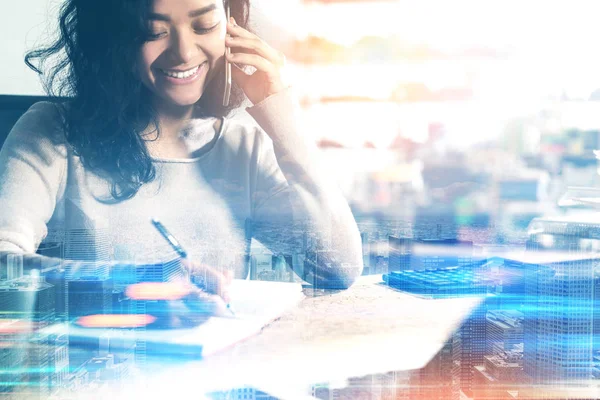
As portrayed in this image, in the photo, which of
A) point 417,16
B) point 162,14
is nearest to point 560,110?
point 417,16

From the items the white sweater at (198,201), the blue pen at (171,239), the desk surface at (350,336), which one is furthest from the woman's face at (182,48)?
the desk surface at (350,336)

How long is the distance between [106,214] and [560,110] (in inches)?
61.8

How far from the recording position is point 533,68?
1945 mm

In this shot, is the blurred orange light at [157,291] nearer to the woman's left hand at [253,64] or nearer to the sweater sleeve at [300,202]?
the sweater sleeve at [300,202]

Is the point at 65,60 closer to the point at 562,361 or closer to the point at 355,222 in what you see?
the point at 355,222

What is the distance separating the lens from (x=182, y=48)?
1.81 m

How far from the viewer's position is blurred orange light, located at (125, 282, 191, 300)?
1.85m

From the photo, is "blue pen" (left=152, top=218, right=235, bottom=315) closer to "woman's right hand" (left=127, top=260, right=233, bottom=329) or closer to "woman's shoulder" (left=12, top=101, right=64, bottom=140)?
"woman's right hand" (left=127, top=260, right=233, bottom=329)

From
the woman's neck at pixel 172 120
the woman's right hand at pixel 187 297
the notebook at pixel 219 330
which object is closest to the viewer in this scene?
the notebook at pixel 219 330

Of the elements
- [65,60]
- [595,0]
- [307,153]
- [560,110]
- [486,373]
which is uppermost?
[595,0]

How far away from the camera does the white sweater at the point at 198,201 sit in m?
1.82

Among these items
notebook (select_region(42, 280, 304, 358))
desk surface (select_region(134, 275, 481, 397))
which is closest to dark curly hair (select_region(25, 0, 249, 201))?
notebook (select_region(42, 280, 304, 358))
